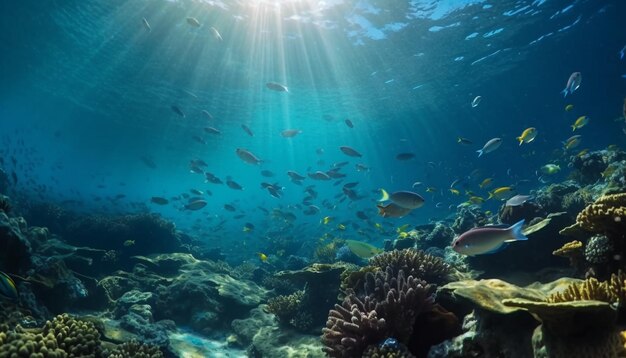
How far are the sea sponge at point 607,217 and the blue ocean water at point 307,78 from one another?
11833 millimetres

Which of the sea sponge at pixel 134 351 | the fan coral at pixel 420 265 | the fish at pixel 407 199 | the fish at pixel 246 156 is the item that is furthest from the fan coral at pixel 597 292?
the fish at pixel 246 156

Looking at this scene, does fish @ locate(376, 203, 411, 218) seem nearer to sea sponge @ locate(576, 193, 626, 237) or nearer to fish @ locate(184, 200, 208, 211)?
sea sponge @ locate(576, 193, 626, 237)

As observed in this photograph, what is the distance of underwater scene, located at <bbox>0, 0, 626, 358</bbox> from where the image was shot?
434cm

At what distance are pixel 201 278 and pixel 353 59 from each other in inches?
803

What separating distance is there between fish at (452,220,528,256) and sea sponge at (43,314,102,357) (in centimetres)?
490

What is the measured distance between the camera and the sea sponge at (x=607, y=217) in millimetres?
4086

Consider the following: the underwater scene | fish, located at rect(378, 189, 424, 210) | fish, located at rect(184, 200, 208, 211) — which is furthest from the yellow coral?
fish, located at rect(184, 200, 208, 211)

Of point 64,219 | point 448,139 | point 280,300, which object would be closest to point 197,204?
point 280,300

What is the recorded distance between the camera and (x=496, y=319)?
3652 millimetres

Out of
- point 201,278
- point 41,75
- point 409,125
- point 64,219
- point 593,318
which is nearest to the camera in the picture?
point 593,318

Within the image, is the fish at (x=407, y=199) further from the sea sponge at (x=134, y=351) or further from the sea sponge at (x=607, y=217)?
the sea sponge at (x=134, y=351)

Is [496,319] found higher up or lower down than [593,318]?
lower down

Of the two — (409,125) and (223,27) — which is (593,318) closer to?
(223,27)

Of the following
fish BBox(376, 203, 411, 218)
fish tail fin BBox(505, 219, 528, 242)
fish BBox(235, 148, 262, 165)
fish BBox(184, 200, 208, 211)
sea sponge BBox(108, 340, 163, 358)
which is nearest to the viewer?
fish tail fin BBox(505, 219, 528, 242)
